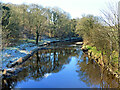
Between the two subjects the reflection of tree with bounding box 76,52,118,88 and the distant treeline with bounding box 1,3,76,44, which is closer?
the reflection of tree with bounding box 76,52,118,88

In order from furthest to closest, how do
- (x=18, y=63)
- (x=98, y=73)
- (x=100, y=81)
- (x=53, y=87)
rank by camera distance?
(x=18, y=63) → (x=98, y=73) → (x=100, y=81) → (x=53, y=87)

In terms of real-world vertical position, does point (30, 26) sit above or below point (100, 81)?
above

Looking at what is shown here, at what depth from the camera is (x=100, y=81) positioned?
12.2 m

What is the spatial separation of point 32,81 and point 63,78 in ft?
10.4

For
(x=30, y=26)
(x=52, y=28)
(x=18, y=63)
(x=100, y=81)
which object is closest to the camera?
(x=100, y=81)

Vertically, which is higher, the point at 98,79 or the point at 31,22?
the point at 31,22

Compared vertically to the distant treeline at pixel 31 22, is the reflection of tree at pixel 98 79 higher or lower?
lower

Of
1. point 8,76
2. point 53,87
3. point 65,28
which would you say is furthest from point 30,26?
point 53,87

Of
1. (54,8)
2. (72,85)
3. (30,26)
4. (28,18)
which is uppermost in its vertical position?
(54,8)

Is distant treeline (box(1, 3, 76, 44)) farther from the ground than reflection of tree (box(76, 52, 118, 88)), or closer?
farther from the ground

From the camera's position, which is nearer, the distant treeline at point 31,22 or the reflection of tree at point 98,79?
the reflection of tree at point 98,79

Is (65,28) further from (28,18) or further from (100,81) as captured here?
(100,81)

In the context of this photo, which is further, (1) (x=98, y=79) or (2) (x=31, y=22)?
(2) (x=31, y=22)

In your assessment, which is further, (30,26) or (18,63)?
(30,26)
